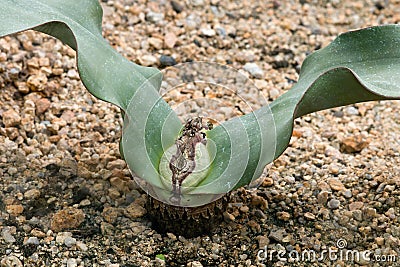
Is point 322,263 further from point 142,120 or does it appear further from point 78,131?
point 78,131

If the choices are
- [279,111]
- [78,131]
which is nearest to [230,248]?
[279,111]

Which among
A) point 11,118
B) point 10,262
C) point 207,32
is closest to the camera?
point 10,262

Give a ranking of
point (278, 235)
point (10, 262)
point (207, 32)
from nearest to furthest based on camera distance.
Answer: point (10, 262) < point (278, 235) < point (207, 32)

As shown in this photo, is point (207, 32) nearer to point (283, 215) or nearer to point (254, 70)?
point (254, 70)

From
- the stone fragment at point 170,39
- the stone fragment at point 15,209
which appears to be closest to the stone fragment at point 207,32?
the stone fragment at point 170,39

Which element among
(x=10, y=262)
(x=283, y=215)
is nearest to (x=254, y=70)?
(x=283, y=215)

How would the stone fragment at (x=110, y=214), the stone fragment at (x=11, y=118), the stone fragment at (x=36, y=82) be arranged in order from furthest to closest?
the stone fragment at (x=36, y=82) < the stone fragment at (x=11, y=118) < the stone fragment at (x=110, y=214)

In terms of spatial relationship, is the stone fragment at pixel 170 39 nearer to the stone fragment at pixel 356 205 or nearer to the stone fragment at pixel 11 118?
the stone fragment at pixel 11 118
